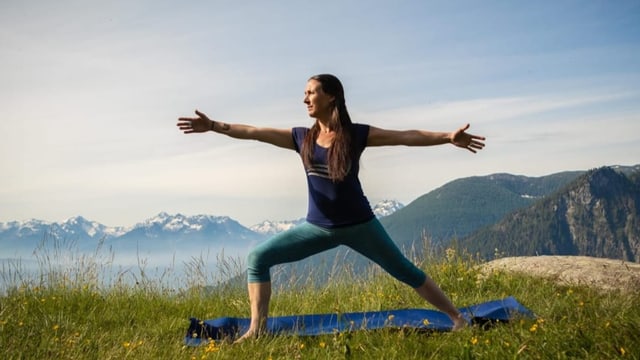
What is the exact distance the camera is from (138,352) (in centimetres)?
518

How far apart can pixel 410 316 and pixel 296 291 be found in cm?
220

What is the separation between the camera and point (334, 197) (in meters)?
5.92

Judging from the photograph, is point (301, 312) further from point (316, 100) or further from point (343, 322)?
point (316, 100)

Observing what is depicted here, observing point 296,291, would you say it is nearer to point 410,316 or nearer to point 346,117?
point 410,316

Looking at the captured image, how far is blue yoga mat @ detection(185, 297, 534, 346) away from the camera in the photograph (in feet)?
20.2

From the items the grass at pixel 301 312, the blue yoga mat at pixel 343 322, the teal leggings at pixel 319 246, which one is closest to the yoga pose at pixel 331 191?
the teal leggings at pixel 319 246

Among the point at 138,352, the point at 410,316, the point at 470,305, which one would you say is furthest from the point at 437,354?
the point at 470,305

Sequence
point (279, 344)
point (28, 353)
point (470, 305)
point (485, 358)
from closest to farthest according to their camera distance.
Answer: point (485, 358) < point (28, 353) < point (279, 344) < point (470, 305)

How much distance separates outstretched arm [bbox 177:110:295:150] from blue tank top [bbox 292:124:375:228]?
43 cm

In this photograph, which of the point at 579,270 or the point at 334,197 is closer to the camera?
the point at 334,197

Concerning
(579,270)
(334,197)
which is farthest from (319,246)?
(579,270)

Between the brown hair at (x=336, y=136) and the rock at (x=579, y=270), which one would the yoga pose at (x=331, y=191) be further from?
the rock at (x=579, y=270)

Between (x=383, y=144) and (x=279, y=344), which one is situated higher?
(x=383, y=144)

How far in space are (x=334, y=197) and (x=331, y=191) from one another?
7cm
